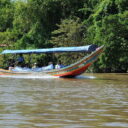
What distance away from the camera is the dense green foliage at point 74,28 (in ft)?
98.8

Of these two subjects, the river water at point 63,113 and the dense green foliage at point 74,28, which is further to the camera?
the dense green foliage at point 74,28

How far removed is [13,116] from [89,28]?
24952mm

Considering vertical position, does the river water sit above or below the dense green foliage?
below

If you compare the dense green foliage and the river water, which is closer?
the river water

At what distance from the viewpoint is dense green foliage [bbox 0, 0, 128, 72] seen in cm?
3011

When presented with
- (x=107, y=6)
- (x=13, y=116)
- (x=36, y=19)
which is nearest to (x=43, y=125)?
(x=13, y=116)

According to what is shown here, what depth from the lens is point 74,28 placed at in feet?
110

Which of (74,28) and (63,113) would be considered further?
(74,28)

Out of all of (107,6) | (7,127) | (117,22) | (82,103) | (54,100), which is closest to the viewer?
(7,127)

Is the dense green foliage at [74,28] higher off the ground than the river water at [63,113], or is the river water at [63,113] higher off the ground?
the dense green foliage at [74,28]

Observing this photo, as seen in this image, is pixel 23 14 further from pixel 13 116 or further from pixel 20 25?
pixel 13 116

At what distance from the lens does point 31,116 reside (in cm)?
797

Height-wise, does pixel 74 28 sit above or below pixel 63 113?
above

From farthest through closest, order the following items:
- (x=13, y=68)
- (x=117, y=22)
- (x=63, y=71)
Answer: (x=117, y=22) → (x=13, y=68) → (x=63, y=71)
